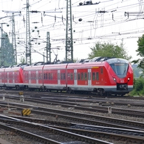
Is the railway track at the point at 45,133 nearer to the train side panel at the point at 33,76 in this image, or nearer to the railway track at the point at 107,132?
the railway track at the point at 107,132

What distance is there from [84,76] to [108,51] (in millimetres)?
29110

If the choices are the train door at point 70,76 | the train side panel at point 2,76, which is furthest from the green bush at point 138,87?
the train side panel at point 2,76

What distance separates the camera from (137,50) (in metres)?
37.8

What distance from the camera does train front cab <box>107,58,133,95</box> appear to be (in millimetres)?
31697

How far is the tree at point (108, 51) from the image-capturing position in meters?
62.3

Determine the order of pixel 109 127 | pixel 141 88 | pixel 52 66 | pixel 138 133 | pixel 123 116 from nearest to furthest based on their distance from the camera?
pixel 138 133
pixel 109 127
pixel 123 116
pixel 141 88
pixel 52 66

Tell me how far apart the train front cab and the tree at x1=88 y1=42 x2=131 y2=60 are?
28098 mm

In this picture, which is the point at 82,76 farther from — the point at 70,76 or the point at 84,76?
the point at 70,76

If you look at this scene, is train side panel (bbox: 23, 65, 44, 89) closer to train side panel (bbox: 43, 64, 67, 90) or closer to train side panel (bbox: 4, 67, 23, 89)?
train side panel (bbox: 4, 67, 23, 89)

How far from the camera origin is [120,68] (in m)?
32.4

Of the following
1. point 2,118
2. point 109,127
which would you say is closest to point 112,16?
point 2,118

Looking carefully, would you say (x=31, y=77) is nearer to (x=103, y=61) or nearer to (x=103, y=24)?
(x=103, y=24)

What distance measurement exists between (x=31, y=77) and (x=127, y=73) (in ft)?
53.3

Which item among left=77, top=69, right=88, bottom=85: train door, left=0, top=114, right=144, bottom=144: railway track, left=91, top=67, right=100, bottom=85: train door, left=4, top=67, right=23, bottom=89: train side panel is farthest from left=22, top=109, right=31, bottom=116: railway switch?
left=4, top=67, right=23, bottom=89: train side panel
